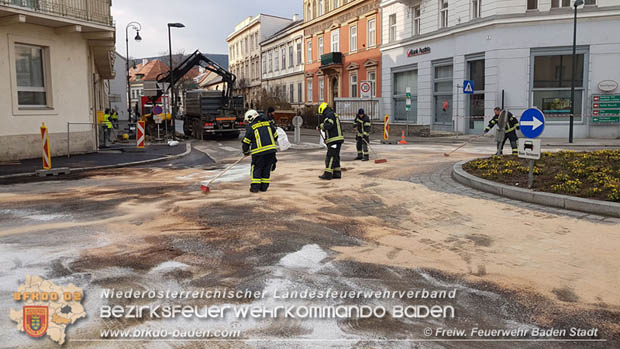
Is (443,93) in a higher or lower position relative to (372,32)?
lower

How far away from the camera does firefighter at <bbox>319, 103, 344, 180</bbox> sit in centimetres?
1180

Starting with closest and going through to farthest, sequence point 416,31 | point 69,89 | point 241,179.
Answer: point 241,179 → point 69,89 → point 416,31

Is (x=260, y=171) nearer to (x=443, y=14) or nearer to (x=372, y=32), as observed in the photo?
(x=443, y=14)

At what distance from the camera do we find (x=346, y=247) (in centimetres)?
600

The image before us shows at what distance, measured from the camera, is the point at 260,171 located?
9.88m

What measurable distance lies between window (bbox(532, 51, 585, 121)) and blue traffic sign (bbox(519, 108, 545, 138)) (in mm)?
16910

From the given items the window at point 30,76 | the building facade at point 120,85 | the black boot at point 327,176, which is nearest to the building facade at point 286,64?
the building facade at point 120,85

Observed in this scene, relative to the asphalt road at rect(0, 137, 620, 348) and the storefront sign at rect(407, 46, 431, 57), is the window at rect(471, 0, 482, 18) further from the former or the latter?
the asphalt road at rect(0, 137, 620, 348)

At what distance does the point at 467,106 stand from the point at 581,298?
77.5ft

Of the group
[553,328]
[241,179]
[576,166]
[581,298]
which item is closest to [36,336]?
[553,328]

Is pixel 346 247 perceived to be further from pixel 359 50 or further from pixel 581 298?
pixel 359 50

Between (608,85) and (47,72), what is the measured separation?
22906 millimetres

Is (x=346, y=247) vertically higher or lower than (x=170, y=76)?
lower

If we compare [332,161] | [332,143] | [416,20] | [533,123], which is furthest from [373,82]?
[533,123]
